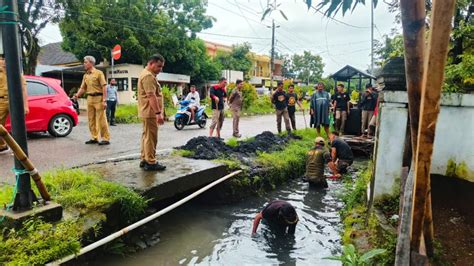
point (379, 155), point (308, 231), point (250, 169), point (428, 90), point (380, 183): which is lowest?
point (308, 231)

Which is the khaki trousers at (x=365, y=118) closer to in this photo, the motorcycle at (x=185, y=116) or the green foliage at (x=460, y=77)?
the motorcycle at (x=185, y=116)

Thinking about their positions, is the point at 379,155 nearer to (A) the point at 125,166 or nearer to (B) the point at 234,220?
(B) the point at 234,220

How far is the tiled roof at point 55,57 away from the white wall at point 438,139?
106ft

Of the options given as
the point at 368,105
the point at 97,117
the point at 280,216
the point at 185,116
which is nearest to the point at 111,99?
the point at 185,116

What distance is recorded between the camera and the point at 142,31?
82.1 feet

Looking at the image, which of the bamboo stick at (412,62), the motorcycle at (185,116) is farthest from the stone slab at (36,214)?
the motorcycle at (185,116)

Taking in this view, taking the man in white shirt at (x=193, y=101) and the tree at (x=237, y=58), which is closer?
the man in white shirt at (x=193, y=101)

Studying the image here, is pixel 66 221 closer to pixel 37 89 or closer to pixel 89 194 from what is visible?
pixel 89 194

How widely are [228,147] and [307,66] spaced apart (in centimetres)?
5756

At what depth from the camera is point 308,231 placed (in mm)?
5586

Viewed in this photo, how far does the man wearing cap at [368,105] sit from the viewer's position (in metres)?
11.3

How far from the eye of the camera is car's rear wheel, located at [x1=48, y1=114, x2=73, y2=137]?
8734 mm

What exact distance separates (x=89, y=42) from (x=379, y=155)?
78.8 ft

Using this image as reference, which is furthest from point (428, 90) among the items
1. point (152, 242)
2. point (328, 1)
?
point (152, 242)
